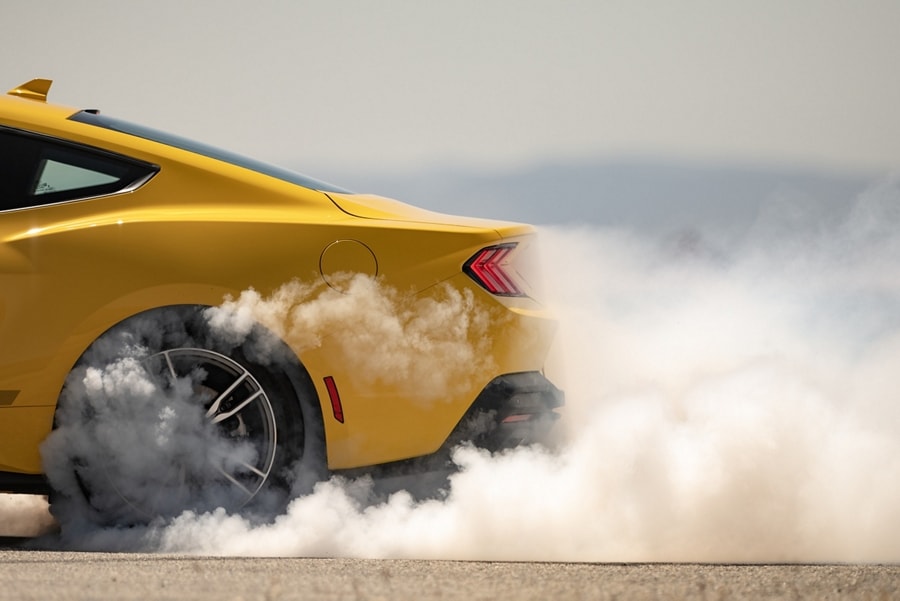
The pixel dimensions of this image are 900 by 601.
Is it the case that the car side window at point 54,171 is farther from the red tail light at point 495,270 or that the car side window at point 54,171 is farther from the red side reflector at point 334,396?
the red tail light at point 495,270

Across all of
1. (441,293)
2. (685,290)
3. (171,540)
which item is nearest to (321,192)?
(441,293)

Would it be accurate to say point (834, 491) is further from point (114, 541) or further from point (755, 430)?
point (114, 541)

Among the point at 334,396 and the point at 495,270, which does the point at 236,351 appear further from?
the point at 495,270

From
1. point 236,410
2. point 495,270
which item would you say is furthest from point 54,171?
point 495,270

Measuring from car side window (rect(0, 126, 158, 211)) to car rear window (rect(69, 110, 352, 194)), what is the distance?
0.57 feet

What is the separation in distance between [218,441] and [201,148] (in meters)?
1.19

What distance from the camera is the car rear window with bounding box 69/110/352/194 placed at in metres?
5.06

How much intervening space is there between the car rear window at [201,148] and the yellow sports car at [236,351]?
33 centimetres

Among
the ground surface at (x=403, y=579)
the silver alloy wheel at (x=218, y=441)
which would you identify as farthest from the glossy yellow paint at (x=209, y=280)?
the ground surface at (x=403, y=579)

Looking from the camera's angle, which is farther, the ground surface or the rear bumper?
the rear bumper

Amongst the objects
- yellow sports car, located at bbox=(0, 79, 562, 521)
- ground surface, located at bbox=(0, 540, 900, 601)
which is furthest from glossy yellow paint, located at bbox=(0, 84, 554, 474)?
ground surface, located at bbox=(0, 540, 900, 601)

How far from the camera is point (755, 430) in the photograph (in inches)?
200

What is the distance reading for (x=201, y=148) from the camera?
516 centimetres

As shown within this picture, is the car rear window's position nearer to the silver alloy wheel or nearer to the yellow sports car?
the yellow sports car
